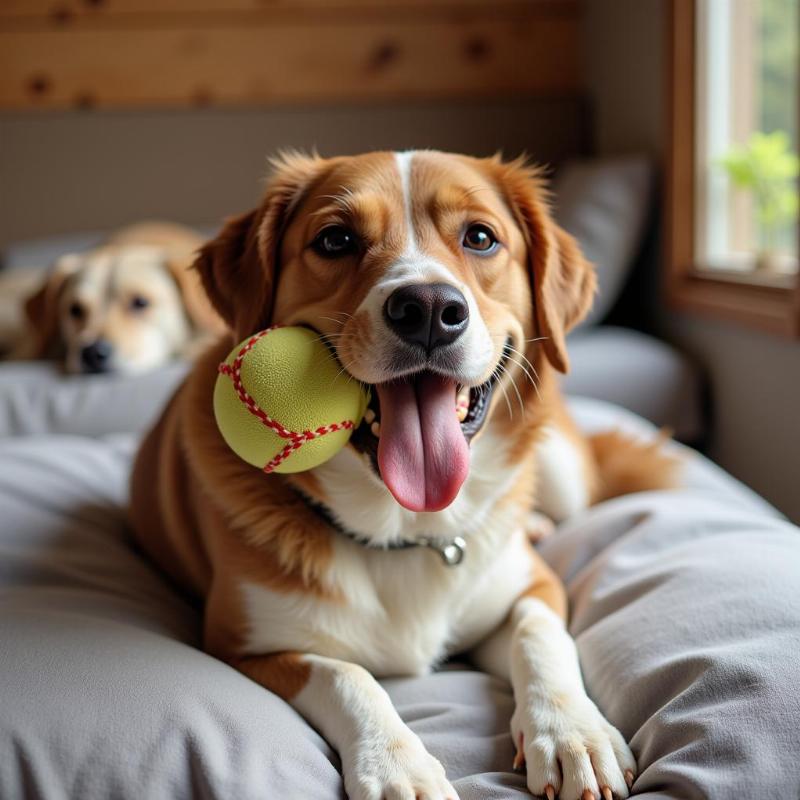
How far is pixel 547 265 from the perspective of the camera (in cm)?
150

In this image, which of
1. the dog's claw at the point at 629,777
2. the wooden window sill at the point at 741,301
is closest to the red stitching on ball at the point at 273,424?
the dog's claw at the point at 629,777

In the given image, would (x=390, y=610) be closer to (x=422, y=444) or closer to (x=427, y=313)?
(x=422, y=444)

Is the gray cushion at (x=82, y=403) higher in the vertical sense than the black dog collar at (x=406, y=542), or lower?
lower

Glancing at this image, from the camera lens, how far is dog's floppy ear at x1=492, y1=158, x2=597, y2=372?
1485mm

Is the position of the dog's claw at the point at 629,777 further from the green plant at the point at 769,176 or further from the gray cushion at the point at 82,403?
the green plant at the point at 769,176

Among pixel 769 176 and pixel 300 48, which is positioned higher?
pixel 300 48

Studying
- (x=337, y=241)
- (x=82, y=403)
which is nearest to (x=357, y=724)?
(x=337, y=241)

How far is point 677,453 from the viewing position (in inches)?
84.0

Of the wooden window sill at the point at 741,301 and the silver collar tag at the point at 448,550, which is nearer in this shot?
the silver collar tag at the point at 448,550

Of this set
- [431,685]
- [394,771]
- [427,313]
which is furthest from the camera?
[431,685]

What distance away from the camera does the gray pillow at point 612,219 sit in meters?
3.31

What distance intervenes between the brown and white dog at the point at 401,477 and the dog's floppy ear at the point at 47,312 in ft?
6.15

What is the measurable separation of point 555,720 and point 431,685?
269 millimetres

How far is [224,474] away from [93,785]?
0.51 meters
